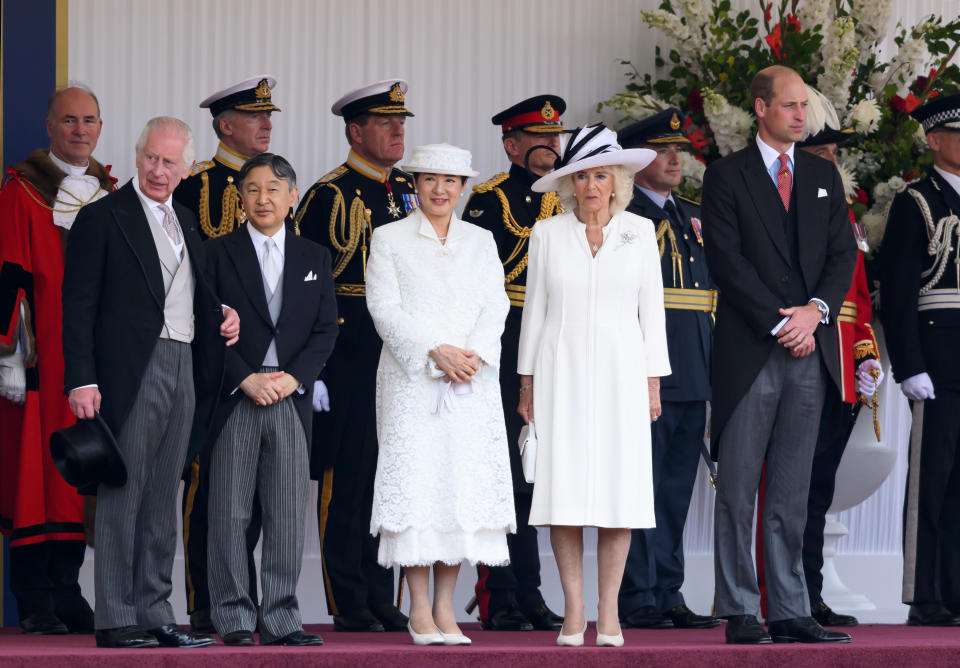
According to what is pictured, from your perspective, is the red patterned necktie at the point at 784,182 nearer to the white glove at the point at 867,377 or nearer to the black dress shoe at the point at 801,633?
the white glove at the point at 867,377

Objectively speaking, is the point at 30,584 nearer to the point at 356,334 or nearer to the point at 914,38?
the point at 356,334

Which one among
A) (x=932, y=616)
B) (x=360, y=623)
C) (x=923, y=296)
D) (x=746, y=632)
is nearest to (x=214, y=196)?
(x=360, y=623)

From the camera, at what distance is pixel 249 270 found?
17.3 ft

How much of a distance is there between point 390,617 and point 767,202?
2.07 m

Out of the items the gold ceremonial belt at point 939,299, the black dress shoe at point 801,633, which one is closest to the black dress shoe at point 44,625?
the black dress shoe at point 801,633

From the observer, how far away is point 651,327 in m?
5.30

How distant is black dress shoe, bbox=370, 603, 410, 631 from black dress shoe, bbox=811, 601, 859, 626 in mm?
1639

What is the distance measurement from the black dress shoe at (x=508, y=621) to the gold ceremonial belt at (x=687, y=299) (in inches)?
52.9

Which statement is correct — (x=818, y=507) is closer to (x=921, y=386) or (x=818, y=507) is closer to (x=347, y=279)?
(x=921, y=386)

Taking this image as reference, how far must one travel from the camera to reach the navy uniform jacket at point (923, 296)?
6191mm

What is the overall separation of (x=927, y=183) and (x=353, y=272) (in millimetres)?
2336

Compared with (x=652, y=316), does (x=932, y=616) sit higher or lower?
lower

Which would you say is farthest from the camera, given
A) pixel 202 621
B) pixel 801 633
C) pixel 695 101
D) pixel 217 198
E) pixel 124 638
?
pixel 695 101

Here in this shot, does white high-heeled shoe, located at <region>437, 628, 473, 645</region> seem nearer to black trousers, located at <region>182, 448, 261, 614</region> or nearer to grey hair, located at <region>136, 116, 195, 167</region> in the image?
black trousers, located at <region>182, 448, 261, 614</region>
